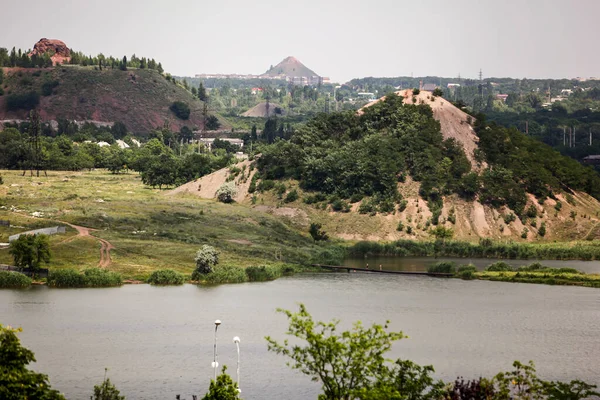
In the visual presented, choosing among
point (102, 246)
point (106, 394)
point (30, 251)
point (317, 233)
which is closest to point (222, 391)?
point (106, 394)

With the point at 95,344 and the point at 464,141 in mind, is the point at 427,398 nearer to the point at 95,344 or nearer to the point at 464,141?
the point at 95,344

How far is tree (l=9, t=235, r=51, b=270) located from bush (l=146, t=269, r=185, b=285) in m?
11.2

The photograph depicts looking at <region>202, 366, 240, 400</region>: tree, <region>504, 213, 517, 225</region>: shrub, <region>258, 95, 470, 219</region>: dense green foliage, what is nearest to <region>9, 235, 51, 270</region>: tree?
<region>258, 95, 470, 219</region>: dense green foliage

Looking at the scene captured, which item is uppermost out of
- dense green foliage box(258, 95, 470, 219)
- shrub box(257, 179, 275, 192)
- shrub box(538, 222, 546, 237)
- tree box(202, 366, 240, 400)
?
dense green foliage box(258, 95, 470, 219)

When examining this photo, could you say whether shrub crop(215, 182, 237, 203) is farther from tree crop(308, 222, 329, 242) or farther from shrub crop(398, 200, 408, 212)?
shrub crop(398, 200, 408, 212)

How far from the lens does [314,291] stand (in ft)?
363

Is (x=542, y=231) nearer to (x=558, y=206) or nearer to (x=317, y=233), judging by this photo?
(x=558, y=206)

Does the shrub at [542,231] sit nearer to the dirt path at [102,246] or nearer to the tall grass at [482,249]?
the tall grass at [482,249]

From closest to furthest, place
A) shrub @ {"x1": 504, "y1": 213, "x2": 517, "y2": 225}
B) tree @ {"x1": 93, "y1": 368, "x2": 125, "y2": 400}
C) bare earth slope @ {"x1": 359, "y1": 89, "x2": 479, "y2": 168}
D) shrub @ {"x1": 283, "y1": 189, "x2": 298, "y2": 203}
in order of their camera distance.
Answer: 1. tree @ {"x1": 93, "y1": 368, "x2": 125, "y2": 400}
2. shrub @ {"x1": 504, "y1": 213, "x2": 517, "y2": 225}
3. shrub @ {"x1": 283, "y1": 189, "x2": 298, "y2": 203}
4. bare earth slope @ {"x1": 359, "y1": 89, "x2": 479, "y2": 168}

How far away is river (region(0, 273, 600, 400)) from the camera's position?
7131cm

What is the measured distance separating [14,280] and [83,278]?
22.2 feet

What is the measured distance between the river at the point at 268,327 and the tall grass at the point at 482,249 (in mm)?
23524

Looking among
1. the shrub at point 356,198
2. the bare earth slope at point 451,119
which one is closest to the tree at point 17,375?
the shrub at point 356,198

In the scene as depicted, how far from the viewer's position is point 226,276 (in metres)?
117
